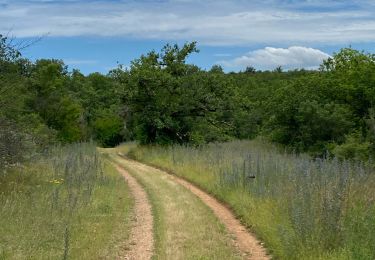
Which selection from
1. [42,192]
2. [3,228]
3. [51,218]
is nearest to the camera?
[3,228]

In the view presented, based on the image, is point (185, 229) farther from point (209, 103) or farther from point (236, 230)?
point (209, 103)

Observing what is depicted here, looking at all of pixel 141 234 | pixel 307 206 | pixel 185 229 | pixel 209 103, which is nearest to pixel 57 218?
pixel 141 234

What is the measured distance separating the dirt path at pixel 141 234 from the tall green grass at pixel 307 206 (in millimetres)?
2415

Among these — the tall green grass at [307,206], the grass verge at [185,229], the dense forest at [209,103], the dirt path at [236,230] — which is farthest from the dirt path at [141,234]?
the dense forest at [209,103]

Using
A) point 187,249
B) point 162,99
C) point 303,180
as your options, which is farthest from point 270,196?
point 162,99

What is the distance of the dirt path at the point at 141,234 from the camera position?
9530mm

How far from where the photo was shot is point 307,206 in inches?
361

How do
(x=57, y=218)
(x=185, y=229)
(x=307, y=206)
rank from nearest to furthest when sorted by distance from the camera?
1. (x=307, y=206)
2. (x=57, y=218)
3. (x=185, y=229)

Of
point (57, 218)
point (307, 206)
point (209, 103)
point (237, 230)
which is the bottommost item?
point (237, 230)

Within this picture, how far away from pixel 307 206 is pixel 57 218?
209 inches

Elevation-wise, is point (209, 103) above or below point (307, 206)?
above

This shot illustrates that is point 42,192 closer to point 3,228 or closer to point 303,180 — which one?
point 3,228

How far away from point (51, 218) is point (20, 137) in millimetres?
4270

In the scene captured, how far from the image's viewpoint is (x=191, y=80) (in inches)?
1492
